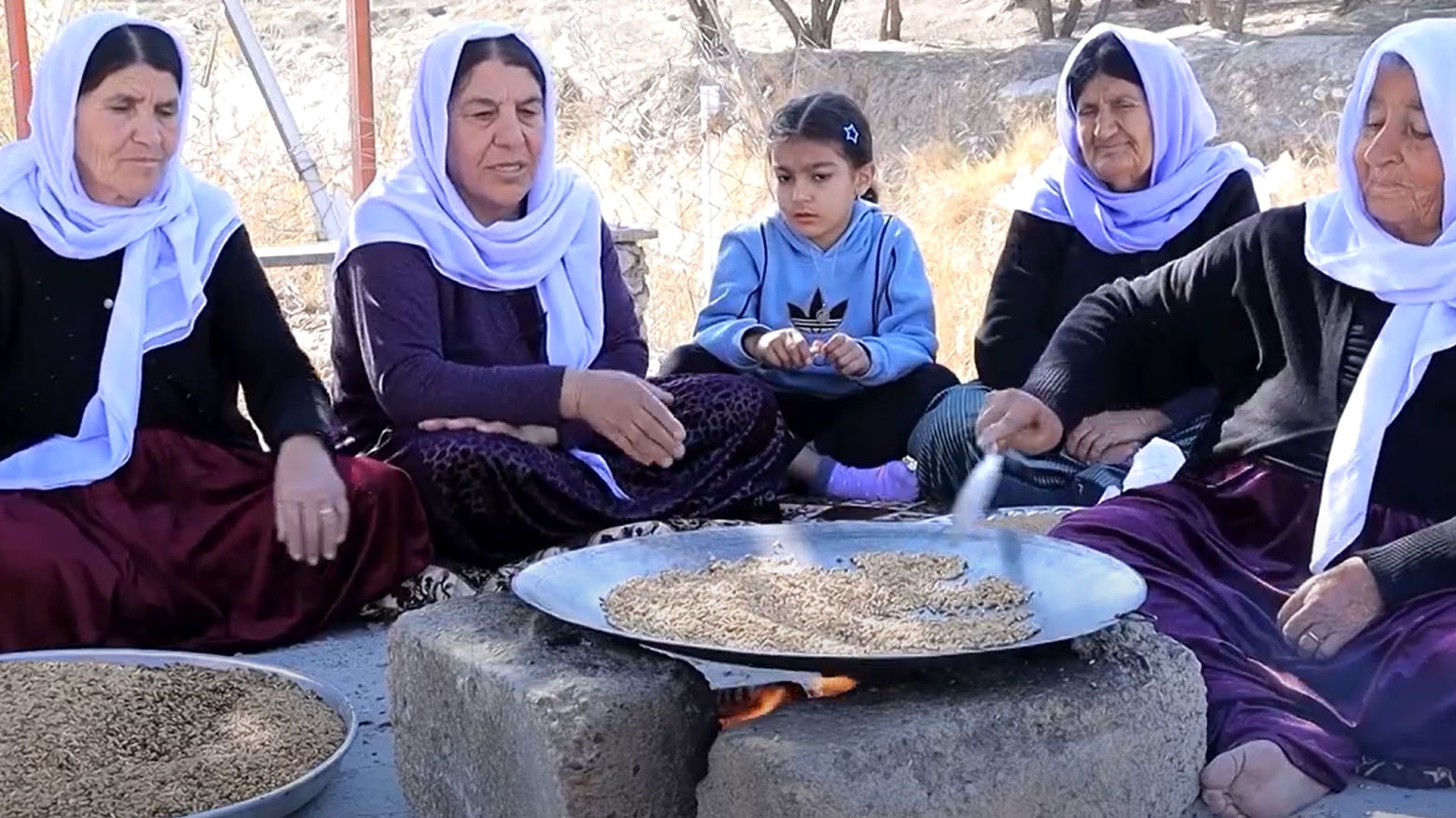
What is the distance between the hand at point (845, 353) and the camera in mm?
4312

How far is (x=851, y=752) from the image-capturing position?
1.97 metres

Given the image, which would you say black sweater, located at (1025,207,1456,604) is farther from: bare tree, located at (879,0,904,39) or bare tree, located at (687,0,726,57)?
bare tree, located at (879,0,904,39)

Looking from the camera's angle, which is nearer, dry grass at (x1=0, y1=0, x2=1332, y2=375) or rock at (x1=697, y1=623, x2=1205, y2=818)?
rock at (x1=697, y1=623, x2=1205, y2=818)

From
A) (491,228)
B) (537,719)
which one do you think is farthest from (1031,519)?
(537,719)

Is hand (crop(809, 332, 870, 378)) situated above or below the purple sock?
above

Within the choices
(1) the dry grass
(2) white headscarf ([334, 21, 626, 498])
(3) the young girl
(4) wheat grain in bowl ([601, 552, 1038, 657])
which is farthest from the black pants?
(1) the dry grass

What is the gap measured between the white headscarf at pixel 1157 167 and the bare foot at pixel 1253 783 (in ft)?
6.49

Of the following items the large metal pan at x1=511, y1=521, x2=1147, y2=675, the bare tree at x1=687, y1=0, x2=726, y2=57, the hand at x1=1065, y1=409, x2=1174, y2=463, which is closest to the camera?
the large metal pan at x1=511, y1=521, x2=1147, y2=675

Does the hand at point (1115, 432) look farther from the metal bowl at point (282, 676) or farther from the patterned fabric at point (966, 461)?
the metal bowl at point (282, 676)

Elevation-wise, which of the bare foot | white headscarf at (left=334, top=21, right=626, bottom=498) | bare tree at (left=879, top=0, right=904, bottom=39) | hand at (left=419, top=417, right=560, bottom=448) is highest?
bare tree at (left=879, top=0, right=904, bottom=39)

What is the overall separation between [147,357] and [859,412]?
1881 millimetres

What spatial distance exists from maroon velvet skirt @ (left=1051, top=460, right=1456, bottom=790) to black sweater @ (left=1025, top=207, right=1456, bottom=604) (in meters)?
0.06

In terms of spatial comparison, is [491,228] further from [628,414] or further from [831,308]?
[831,308]

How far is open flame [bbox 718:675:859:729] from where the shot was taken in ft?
8.13
